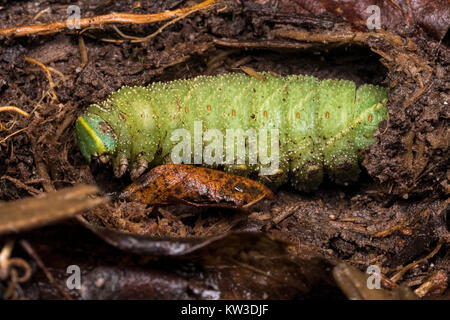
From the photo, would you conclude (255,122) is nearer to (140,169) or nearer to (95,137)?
(140,169)

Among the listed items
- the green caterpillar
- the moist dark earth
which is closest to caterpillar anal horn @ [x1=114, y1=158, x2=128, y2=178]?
the green caterpillar

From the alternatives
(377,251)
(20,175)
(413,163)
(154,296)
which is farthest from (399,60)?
(20,175)

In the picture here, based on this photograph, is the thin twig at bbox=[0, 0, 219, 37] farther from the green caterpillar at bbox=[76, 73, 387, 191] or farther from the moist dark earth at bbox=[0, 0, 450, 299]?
the green caterpillar at bbox=[76, 73, 387, 191]

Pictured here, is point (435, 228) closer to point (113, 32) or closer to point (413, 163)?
point (413, 163)

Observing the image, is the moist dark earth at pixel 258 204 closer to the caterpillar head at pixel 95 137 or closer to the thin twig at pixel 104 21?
the thin twig at pixel 104 21

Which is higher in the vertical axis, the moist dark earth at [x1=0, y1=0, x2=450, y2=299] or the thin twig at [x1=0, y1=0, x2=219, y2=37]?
the thin twig at [x1=0, y1=0, x2=219, y2=37]
